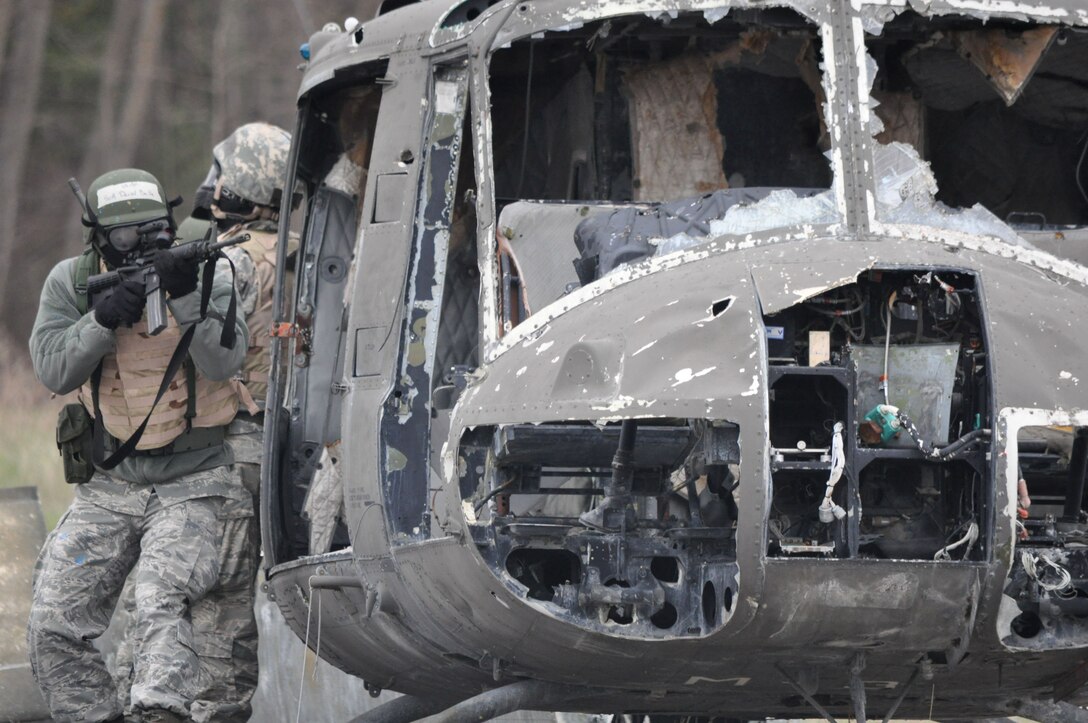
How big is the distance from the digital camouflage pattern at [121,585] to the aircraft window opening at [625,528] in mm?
1542

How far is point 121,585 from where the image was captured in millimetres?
7289

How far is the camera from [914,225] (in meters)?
5.52

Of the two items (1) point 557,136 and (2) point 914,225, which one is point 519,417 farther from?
(1) point 557,136

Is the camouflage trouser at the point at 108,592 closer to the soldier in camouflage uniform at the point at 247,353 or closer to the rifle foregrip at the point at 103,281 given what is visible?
the soldier in camouflage uniform at the point at 247,353

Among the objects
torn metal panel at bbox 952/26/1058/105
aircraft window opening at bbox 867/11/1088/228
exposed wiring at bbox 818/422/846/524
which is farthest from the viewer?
aircraft window opening at bbox 867/11/1088/228

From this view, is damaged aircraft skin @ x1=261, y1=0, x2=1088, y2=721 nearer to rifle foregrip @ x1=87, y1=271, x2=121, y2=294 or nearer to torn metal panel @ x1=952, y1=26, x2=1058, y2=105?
torn metal panel @ x1=952, y1=26, x2=1058, y2=105

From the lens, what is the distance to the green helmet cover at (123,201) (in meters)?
7.02

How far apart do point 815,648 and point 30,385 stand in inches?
521

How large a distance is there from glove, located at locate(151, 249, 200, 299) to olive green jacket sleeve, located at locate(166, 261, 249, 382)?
0.28 feet

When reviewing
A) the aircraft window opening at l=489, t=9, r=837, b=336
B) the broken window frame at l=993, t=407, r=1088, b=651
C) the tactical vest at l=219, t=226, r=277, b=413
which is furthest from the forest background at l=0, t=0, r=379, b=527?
the broken window frame at l=993, t=407, r=1088, b=651

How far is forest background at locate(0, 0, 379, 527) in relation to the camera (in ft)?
82.0

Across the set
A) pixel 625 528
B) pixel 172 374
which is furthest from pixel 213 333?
pixel 625 528

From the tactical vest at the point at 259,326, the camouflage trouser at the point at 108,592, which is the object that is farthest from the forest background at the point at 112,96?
the camouflage trouser at the point at 108,592

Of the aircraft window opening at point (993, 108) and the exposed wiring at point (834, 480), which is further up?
the aircraft window opening at point (993, 108)
